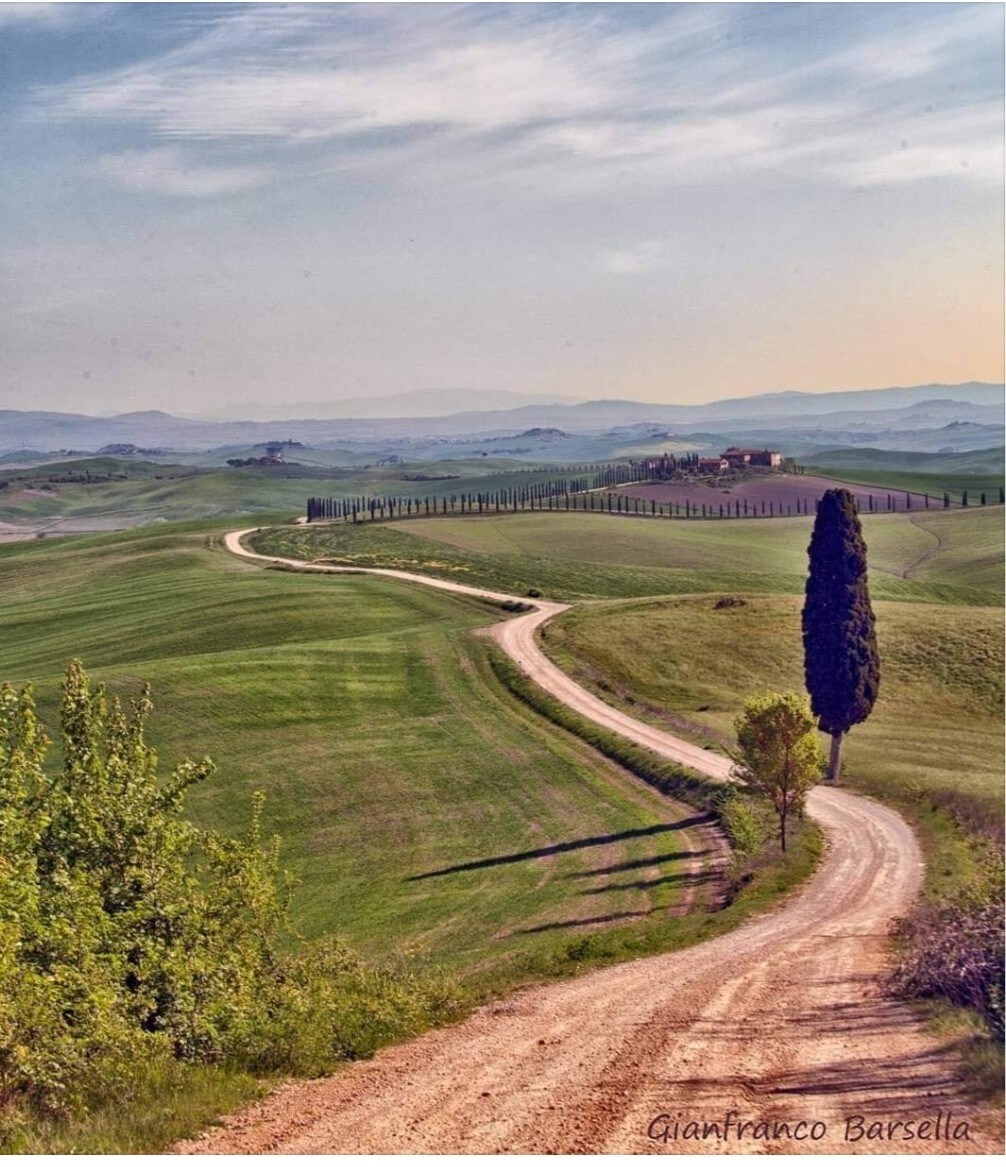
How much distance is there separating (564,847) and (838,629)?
68.6 ft

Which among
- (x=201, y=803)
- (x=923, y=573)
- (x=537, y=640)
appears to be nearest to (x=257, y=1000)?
(x=201, y=803)

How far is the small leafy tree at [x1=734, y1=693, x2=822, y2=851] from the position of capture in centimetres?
4547

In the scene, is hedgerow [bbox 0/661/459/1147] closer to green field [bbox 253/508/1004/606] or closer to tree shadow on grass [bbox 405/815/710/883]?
tree shadow on grass [bbox 405/815/710/883]

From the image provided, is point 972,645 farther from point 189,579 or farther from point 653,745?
point 189,579

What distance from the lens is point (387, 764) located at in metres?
59.7

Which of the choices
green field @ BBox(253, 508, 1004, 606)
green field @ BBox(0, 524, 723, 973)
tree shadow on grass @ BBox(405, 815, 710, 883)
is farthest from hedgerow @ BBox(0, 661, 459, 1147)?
green field @ BBox(253, 508, 1004, 606)

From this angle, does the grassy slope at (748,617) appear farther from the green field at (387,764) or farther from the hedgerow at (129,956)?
the hedgerow at (129,956)

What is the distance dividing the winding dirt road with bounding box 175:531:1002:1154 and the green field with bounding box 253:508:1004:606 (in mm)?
80283

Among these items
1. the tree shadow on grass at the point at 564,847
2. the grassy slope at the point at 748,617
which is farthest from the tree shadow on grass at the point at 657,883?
the grassy slope at the point at 748,617

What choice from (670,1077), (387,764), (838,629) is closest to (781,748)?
(838,629)

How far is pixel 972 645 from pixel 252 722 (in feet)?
169

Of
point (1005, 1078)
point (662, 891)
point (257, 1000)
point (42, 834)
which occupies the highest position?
point (42, 834)

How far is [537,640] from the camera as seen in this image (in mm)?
85250

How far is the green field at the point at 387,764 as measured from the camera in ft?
140
